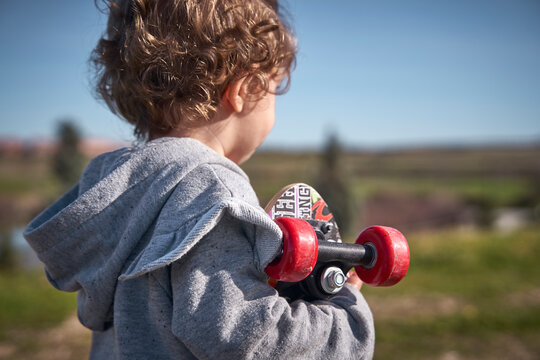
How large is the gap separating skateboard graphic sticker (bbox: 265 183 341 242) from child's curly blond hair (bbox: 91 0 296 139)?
371 mm

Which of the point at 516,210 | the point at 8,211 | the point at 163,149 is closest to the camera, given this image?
the point at 163,149

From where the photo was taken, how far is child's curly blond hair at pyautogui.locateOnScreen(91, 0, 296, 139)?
4.23 feet

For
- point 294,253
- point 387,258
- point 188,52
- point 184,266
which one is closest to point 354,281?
point 387,258

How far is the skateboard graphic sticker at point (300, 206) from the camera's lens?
4.69ft

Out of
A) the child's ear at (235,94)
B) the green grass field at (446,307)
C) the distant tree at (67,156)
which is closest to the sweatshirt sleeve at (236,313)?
the child's ear at (235,94)

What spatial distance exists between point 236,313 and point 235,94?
0.72 meters

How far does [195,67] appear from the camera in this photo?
1.30 metres

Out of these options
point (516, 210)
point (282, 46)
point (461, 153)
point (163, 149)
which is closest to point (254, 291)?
point (163, 149)

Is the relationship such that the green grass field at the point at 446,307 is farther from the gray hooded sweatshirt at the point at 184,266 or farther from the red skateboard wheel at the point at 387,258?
the gray hooded sweatshirt at the point at 184,266

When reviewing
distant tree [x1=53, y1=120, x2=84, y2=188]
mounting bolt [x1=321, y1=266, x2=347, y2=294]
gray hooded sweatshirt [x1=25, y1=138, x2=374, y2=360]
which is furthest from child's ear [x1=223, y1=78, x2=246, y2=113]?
distant tree [x1=53, y1=120, x2=84, y2=188]

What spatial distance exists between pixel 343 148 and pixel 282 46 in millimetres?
13957

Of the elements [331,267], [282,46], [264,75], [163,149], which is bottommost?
[331,267]

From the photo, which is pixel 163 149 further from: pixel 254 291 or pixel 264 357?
pixel 264 357

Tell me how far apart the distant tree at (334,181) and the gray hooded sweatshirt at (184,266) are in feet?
45.0
